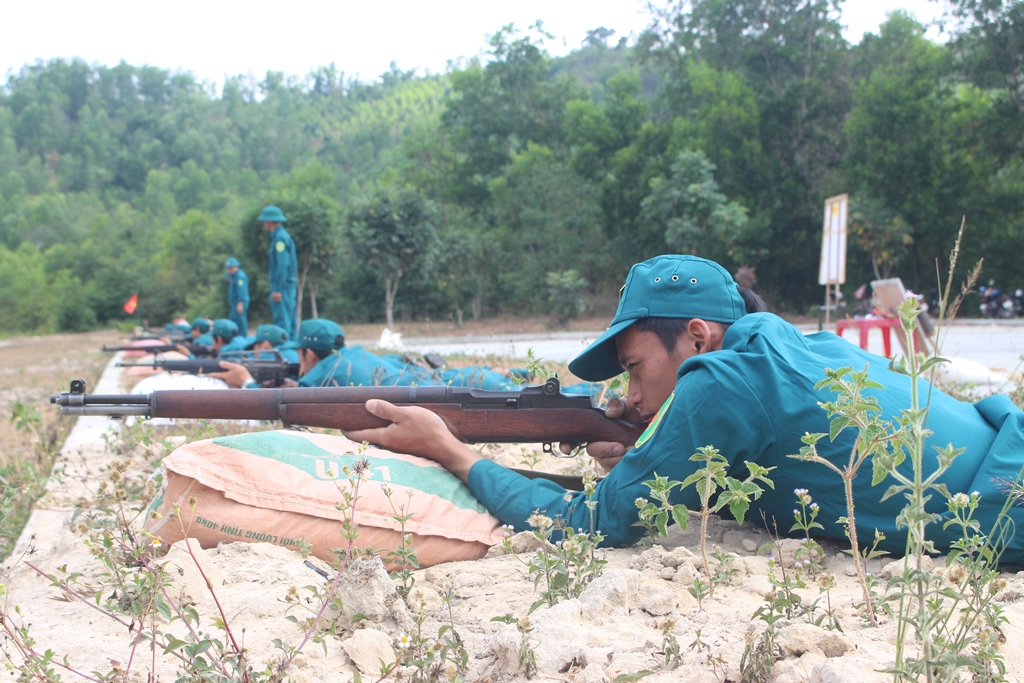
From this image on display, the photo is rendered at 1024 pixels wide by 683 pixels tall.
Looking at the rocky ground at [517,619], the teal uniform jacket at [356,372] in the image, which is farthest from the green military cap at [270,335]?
the rocky ground at [517,619]


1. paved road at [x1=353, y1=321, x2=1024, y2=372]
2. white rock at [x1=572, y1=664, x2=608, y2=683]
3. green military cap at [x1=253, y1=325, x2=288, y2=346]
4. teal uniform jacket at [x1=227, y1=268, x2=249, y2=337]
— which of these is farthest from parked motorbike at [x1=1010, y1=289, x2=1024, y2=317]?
white rock at [x1=572, y1=664, x2=608, y2=683]

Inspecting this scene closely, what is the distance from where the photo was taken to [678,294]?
109 inches

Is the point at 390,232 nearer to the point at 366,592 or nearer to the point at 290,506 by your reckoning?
the point at 290,506

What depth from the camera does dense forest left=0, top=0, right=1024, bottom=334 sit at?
79.0ft

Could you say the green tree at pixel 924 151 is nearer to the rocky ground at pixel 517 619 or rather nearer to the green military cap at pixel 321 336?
the green military cap at pixel 321 336

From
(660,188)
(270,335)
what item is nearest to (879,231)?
(660,188)

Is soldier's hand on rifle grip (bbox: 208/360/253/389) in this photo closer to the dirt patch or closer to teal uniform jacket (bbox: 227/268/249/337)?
the dirt patch

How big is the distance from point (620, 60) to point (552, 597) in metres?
86.0

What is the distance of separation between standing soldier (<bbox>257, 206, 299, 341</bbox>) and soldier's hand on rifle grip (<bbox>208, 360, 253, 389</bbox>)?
645 centimetres

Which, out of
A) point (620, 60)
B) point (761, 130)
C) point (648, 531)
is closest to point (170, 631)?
point (648, 531)

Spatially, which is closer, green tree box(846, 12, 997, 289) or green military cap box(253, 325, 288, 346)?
green military cap box(253, 325, 288, 346)

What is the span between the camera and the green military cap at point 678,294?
109 inches

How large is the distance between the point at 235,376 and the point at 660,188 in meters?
19.1

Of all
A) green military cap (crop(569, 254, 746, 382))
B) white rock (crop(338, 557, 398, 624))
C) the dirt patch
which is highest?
green military cap (crop(569, 254, 746, 382))
